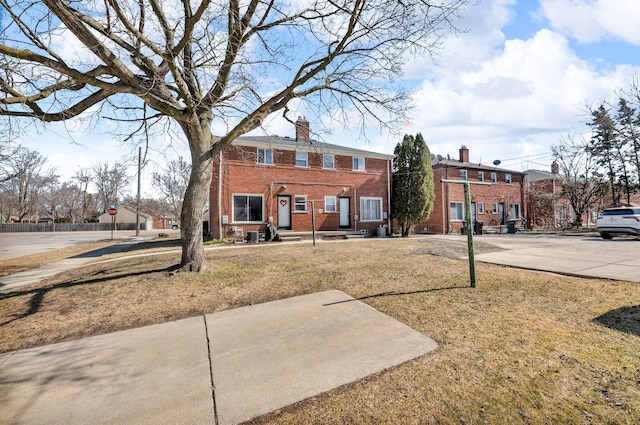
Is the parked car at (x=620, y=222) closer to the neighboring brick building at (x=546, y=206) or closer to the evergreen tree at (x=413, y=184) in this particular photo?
the evergreen tree at (x=413, y=184)

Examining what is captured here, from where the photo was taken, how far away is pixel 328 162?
64.5ft

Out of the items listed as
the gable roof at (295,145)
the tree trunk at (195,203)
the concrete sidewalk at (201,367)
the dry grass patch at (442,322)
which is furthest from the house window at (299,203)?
the concrete sidewalk at (201,367)

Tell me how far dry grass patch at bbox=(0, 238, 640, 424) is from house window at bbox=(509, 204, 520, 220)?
26605 millimetres

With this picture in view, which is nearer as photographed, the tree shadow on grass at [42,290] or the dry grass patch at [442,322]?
the dry grass patch at [442,322]

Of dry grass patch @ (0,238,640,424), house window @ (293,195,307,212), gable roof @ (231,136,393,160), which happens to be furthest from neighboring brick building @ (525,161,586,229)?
dry grass patch @ (0,238,640,424)

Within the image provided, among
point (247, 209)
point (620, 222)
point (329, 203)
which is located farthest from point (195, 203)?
point (620, 222)

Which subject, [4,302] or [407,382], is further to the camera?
[4,302]

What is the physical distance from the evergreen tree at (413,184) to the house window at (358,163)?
2.82 m

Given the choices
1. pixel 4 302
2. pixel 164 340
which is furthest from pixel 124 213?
pixel 164 340

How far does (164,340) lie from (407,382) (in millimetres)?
3034

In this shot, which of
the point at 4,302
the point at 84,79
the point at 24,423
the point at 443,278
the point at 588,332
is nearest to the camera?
the point at 24,423

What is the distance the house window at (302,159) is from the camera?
18766 mm

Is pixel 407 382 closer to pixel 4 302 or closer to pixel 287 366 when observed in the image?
pixel 287 366

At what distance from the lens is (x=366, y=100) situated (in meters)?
7.75
